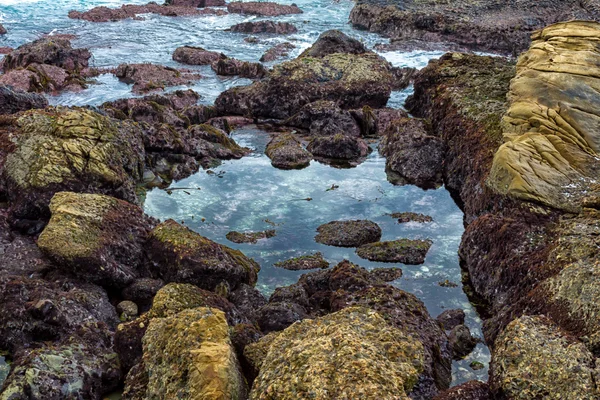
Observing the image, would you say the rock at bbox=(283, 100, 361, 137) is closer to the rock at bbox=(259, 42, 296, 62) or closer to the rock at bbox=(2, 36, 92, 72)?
the rock at bbox=(259, 42, 296, 62)

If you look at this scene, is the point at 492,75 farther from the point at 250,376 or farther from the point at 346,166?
the point at 250,376

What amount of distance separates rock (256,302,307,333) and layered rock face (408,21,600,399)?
4021mm

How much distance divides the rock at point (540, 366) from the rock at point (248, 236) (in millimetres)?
8363

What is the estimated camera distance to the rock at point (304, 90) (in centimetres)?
2702

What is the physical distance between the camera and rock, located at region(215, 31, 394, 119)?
88.6ft

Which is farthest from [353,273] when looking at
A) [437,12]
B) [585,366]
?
[437,12]

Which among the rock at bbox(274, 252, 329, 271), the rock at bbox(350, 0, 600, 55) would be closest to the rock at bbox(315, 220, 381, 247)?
the rock at bbox(274, 252, 329, 271)

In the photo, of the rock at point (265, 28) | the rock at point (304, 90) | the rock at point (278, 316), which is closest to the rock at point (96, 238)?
the rock at point (278, 316)

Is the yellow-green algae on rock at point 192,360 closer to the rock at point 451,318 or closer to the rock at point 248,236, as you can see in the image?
the rock at point 451,318

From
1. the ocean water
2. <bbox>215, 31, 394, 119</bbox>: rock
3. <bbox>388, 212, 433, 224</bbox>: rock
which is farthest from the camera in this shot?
<bbox>215, 31, 394, 119</bbox>: rock

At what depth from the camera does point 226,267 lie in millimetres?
13117

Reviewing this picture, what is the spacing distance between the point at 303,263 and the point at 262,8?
53.4 metres

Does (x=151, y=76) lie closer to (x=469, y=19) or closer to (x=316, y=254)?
(x=316, y=254)

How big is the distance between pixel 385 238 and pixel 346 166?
5774mm
